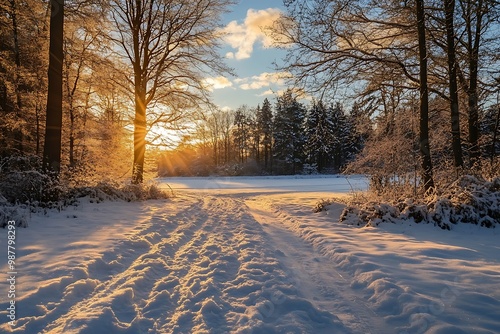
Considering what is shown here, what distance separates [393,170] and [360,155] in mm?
1432

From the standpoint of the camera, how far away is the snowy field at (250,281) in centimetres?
274

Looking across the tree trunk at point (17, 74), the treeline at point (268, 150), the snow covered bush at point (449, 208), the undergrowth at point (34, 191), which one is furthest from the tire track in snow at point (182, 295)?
the treeline at point (268, 150)

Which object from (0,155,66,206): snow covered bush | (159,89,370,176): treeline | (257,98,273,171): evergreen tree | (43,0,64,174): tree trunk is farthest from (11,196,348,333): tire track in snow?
(257,98,273,171): evergreen tree

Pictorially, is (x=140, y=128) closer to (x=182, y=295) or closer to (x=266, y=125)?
(x=182, y=295)

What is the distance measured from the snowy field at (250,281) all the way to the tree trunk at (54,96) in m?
2.89

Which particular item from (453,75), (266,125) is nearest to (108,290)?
(453,75)

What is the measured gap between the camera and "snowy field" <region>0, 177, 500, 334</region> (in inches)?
108

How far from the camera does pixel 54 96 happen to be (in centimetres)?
869

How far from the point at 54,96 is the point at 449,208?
11.4 metres

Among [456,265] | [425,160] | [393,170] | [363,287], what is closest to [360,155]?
[393,170]

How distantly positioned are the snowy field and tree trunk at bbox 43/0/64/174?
9.49 feet

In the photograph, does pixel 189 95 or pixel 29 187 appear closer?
pixel 29 187

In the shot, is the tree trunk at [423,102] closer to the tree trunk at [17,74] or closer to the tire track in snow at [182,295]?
the tire track in snow at [182,295]

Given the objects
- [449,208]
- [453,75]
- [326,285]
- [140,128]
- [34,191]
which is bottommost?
[326,285]
